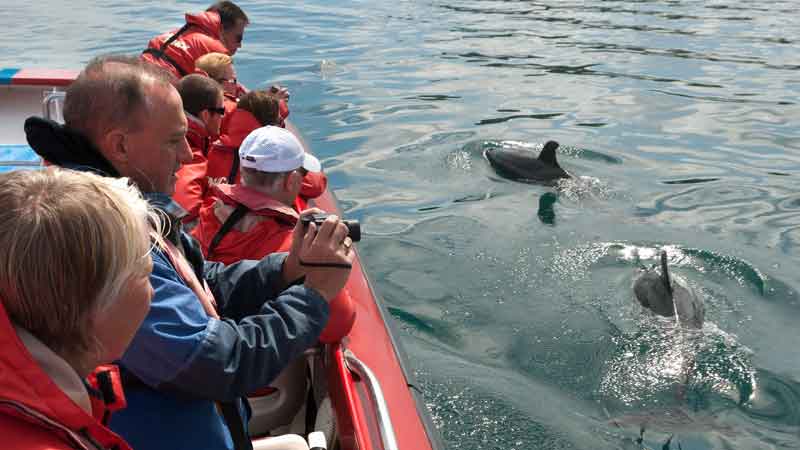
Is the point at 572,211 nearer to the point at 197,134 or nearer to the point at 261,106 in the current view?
the point at 261,106

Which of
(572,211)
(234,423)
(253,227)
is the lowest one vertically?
(572,211)

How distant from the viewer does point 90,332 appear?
1.52 metres

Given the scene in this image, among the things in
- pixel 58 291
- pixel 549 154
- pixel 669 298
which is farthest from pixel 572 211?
pixel 58 291

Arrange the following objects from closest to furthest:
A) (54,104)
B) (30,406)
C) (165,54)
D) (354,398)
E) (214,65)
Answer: (30,406)
(354,398)
(54,104)
(214,65)
(165,54)

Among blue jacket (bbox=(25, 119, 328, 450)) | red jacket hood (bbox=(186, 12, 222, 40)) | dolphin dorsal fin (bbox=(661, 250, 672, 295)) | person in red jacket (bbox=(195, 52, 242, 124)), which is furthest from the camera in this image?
red jacket hood (bbox=(186, 12, 222, 40))

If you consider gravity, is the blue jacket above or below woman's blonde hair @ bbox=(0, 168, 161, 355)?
below

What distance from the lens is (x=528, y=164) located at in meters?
9.84

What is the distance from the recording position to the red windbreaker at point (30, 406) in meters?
1.32

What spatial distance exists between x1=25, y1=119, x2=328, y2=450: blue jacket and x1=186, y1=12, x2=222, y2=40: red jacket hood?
23.4ft

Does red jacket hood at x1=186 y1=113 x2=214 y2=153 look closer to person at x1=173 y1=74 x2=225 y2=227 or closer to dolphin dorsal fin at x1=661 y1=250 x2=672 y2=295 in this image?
person at x1=173 y1=74 x2=225 y2=227

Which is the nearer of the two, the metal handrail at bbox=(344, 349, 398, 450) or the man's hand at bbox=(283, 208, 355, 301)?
the man's hand at bbox=(283, 208, 355, 301)

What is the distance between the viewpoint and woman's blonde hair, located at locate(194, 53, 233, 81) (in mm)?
7211

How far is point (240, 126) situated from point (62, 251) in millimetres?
4269

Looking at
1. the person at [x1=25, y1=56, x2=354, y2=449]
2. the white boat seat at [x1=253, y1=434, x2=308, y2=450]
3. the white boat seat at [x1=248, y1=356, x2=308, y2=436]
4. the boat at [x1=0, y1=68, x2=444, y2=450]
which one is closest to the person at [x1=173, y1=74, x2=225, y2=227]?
the boat at [x1=0, y1=68, x2=444, y2=450]
